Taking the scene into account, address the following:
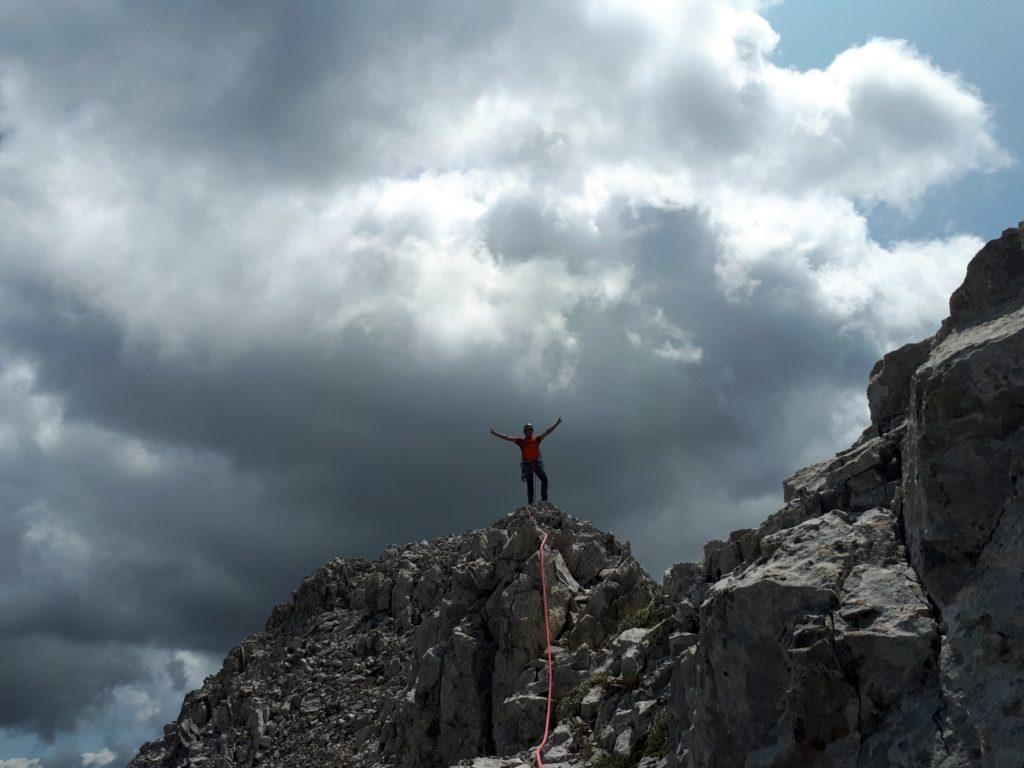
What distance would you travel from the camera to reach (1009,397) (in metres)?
10.8

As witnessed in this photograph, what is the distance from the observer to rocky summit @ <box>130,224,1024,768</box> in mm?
10062

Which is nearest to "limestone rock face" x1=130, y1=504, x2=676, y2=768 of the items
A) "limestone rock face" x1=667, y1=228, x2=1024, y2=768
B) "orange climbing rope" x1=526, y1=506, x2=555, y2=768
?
"orange climbing rope" x1=526, y1=506, x2=555, y2=768

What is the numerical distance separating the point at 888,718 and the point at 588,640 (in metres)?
16.6

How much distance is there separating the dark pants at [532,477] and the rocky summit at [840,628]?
751 centimetres

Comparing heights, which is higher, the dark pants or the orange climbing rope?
the dark pants

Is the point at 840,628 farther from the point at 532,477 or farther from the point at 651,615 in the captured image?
the point at 532,477

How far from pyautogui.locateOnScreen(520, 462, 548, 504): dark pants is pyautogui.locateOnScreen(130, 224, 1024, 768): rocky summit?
751 cm

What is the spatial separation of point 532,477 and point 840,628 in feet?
80.3

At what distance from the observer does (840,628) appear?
11.3 metres

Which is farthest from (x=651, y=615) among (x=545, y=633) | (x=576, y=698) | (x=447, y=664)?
(x=447, y=664)

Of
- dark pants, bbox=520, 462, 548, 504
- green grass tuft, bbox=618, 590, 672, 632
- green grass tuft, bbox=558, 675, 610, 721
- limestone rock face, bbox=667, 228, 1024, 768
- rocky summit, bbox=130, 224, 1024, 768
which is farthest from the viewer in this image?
dark pants, bbox=520, 462, 548, 504

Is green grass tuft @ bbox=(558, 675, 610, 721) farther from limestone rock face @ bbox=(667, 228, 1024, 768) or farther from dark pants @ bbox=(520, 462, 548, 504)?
dark pants @ bbox=(520, 462, 548, 504)

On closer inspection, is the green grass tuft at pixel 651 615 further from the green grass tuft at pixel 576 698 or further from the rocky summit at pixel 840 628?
the green grass tuft at pixel 576 698

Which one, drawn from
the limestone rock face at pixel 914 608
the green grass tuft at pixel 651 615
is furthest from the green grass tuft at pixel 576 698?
the limestone rock face at pixel 914 608
